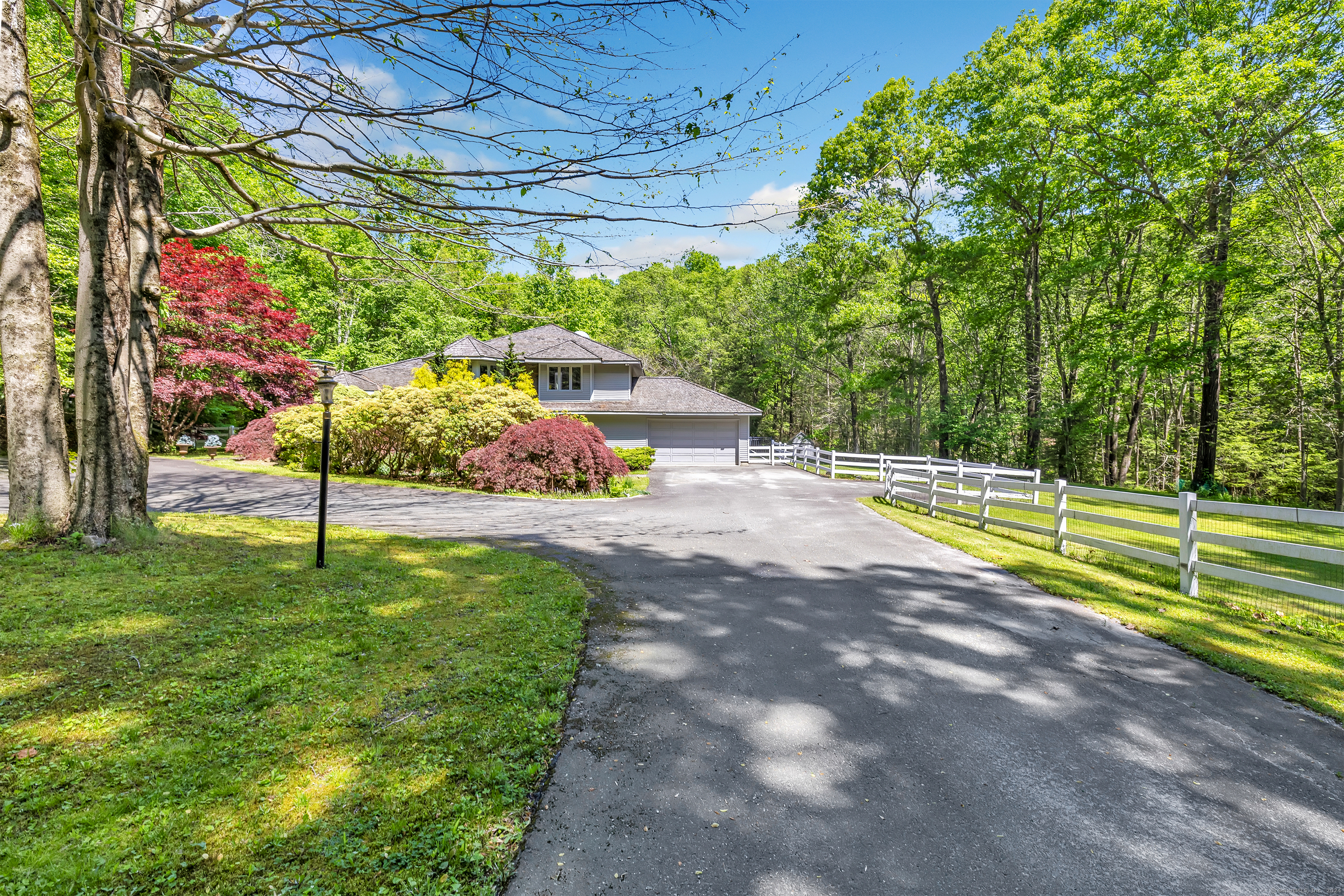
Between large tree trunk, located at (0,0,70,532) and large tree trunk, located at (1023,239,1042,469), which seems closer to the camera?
large tree trunk, located at (0,0,70,532)

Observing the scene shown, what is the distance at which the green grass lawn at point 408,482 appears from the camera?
14.4 m

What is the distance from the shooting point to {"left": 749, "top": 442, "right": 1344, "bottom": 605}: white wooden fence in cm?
490

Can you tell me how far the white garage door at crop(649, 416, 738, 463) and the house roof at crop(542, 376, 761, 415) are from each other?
572 millimetres

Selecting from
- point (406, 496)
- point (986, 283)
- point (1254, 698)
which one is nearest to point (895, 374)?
point (986, 283)

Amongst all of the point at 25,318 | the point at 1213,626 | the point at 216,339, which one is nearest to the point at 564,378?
the point at 216,339

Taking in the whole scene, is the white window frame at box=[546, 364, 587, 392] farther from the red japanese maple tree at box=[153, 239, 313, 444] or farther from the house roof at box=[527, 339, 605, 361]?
the red japanese maple tree at box=[153, 239, 313, 444]

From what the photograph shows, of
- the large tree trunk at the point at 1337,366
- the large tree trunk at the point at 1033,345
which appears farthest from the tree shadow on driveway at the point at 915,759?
the large tree trunk at the point at 1033,345

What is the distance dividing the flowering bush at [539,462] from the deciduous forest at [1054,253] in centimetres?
369

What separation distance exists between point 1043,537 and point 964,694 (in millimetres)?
6958

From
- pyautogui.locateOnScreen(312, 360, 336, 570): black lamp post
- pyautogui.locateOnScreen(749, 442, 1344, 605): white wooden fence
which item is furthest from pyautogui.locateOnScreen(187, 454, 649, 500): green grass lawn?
pyautogui.locateOnScreen(312, 360, 336, 570): black lamp post

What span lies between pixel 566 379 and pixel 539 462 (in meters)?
13.7

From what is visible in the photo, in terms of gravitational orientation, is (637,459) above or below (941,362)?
below

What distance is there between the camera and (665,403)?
28391mm

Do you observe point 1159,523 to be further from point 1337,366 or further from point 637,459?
point 637,459
